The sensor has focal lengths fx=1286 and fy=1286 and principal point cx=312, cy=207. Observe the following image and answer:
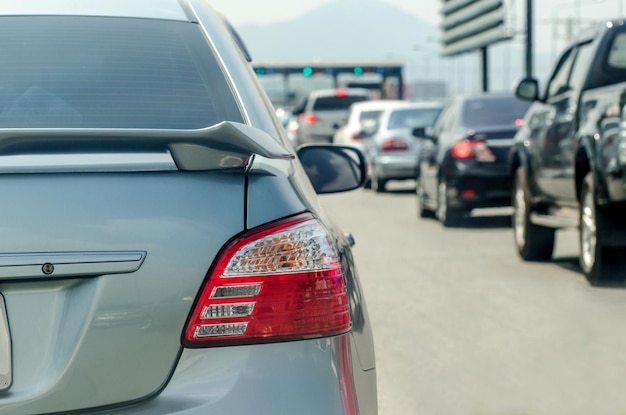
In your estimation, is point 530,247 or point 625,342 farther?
point 530,247

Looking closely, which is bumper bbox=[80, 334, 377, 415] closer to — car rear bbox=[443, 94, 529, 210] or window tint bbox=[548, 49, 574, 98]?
window tint bbox=[548, 49, 574, 98]

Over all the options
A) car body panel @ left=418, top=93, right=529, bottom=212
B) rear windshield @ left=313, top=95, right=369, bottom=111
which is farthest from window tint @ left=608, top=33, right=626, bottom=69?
rear windshield @ left=313, top=95, right=369, bottom=111

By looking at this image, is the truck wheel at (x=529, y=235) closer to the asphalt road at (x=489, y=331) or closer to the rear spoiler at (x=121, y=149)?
the asphalt road at (x=489, y=331)

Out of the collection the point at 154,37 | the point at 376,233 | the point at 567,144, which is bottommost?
the point at 376,233

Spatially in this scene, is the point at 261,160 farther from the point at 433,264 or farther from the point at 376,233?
the point at 376,233

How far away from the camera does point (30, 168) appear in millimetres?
2582

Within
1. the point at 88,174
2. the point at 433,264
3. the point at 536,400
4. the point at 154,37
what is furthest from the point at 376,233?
the point at 88,174

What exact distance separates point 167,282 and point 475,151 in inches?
474

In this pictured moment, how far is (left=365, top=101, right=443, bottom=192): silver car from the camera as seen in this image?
72.4 ft

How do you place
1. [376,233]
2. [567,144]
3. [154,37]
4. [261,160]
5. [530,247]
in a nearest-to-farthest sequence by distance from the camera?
[261,160] < [154,37] < [567,144] < [530,247] < [376,233]

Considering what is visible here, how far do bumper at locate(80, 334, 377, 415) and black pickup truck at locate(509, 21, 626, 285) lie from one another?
572 cm

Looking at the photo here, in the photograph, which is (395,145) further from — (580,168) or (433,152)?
A: (580,168)

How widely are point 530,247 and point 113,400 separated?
862 cm

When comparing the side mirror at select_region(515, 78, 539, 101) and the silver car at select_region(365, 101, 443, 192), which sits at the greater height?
the side mirror at select_region(515, 78, 539, 101)
